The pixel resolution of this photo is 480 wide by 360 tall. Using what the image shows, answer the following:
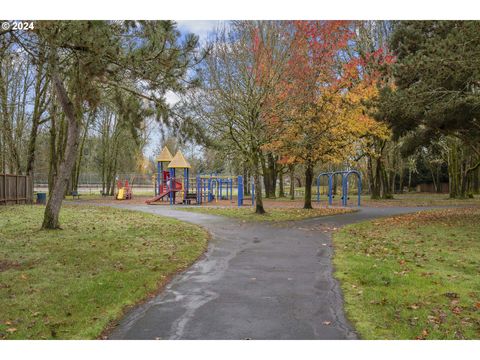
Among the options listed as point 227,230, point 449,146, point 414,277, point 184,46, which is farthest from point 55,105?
point 449,146

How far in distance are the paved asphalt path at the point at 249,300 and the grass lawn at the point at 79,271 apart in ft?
1.36

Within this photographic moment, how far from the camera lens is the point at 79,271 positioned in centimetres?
779

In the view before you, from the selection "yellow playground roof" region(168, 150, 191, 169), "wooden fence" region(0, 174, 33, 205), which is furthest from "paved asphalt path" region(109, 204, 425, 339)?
"yellow playground roof" region(168, 150, 191, 169)

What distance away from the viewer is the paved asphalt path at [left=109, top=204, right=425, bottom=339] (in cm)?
484

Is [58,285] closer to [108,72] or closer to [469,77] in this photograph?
[108,72]

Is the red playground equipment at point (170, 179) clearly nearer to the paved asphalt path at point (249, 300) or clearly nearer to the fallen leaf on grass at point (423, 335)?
the paved asphalt path at point (249, 300)

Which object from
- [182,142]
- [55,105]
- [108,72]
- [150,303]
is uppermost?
[55,105]

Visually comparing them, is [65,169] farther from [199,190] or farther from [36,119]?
[199,190]

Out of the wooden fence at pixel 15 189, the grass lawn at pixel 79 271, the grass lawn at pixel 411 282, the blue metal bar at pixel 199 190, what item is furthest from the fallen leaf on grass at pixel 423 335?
the blue metal bar at pixel 199 190

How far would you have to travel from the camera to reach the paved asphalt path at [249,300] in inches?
190

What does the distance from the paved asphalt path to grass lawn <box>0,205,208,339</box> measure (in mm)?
416

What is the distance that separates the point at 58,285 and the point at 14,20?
4.52 m

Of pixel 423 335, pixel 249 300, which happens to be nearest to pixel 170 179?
pixel 249 300

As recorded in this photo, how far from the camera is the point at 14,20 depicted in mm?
7430
